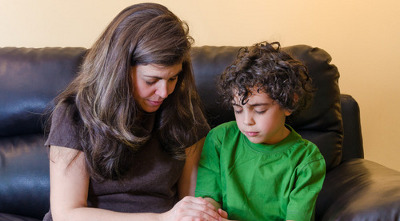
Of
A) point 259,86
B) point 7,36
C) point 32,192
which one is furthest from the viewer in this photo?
point 7,36

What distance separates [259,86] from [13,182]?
107 centimetres

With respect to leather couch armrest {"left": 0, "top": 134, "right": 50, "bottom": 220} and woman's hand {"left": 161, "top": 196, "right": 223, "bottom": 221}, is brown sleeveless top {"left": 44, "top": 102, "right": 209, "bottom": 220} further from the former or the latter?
leather couch armrest {"left": 0, "top": 134, "right": 50, "bottom": 220}

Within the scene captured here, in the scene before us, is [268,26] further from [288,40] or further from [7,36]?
[7,36]

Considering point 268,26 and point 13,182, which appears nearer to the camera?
point 13,182

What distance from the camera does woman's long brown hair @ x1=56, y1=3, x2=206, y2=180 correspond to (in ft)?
4.20

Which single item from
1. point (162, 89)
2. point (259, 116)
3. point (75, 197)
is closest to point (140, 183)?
point (75, 197)

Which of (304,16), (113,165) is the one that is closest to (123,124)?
(113,165)

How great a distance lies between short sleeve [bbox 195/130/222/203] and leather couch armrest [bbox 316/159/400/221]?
1.16 feet

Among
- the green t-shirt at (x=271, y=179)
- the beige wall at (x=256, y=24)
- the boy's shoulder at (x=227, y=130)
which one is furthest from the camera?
the beige wall at (x=256, y=24)

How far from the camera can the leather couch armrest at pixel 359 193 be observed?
49.5 inches

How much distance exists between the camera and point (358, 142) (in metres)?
1.87

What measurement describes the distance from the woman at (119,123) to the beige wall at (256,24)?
2.42 feet

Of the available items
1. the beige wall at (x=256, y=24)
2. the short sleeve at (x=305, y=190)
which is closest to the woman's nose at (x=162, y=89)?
the short sleeve at (x=305, y=190)

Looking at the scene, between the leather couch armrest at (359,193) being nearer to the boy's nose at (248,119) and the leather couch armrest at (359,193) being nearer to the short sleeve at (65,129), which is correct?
the boy's nose at (248,119)
